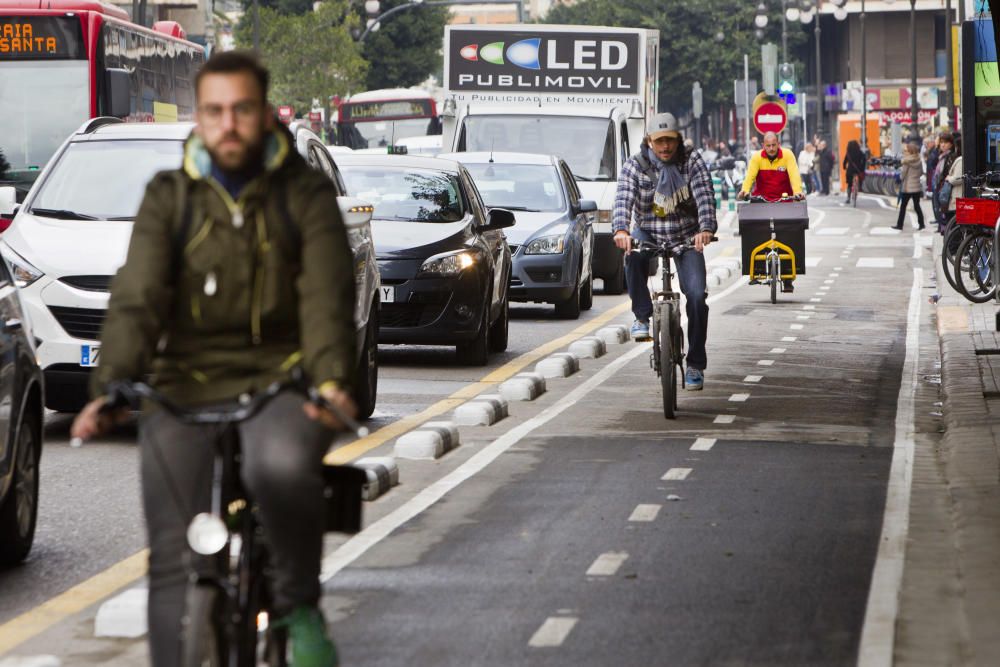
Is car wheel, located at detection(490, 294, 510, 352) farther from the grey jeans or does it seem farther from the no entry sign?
the no entry sign

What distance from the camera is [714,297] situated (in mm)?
24625

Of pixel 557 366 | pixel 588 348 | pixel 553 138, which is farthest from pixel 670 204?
pixel 553 138

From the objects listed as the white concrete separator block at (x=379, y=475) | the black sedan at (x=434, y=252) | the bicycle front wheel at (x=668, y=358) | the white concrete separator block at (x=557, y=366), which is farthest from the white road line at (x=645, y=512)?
the black sedan at (x=434, y=252)

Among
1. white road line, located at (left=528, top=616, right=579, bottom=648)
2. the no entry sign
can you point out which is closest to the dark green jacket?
white road line, located at (left=528, top=616, right=579, bottom=648)

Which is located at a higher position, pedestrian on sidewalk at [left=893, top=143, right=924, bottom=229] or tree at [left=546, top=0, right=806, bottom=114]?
tree at [left=546, top=0, right=806, bottom=114]

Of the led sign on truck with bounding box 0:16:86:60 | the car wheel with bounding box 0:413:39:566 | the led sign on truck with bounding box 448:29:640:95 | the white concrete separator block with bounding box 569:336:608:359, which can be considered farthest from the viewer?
the led sign on truck with bounding box 448:29:640:95

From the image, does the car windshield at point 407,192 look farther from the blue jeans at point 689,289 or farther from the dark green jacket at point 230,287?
the dark green jacket at point 230,287

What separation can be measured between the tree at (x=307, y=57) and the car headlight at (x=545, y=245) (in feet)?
163

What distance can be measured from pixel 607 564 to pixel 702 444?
361cm

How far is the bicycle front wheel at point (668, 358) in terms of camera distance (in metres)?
12.1

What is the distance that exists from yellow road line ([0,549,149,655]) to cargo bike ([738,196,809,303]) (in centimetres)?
1547

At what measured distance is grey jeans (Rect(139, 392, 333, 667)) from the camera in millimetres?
4336

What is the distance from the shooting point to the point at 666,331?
12289mm

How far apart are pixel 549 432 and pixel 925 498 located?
2935 millimetres
